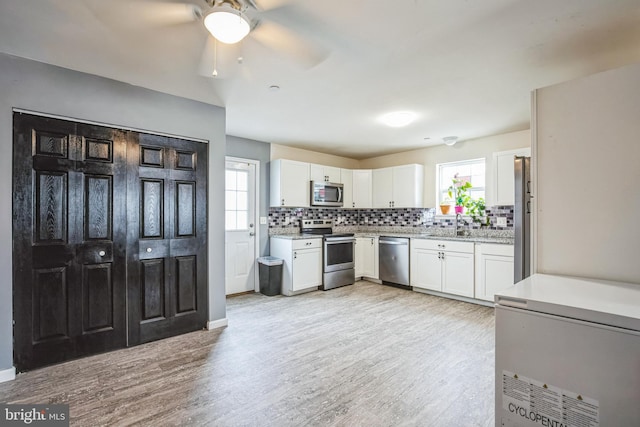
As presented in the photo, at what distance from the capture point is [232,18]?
1.57 m

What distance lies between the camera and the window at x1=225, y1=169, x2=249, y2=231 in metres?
4.56

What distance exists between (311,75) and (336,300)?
2957 mm

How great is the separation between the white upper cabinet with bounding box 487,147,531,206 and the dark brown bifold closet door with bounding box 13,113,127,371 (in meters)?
4.34

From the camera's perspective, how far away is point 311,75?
258 centimetres

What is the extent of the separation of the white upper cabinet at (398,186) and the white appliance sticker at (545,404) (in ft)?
13.1

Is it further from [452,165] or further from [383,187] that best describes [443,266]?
[383,187]

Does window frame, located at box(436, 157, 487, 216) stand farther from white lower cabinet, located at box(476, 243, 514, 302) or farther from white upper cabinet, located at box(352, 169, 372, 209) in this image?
white upper cabinet, located at box(352, 169, 372, 209)

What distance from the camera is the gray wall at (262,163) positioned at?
15.6 ft

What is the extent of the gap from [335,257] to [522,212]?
284 centimetres

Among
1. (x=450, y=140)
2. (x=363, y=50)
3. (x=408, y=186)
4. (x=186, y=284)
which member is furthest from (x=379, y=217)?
(x=363, y=50)

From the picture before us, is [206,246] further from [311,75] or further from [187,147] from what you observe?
[311,75]

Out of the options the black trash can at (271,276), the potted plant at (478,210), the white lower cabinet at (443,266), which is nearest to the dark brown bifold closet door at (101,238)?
the black trash can at (271,276)

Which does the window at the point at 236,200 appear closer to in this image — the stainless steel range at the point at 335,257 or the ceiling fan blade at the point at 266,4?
the stainless steel range at the point at 335,257

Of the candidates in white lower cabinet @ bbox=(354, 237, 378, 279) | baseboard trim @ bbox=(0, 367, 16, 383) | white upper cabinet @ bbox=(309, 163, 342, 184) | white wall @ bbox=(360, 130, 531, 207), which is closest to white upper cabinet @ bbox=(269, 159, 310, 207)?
white upper cabinet @ bbox=(309, 163, 342, 184)
